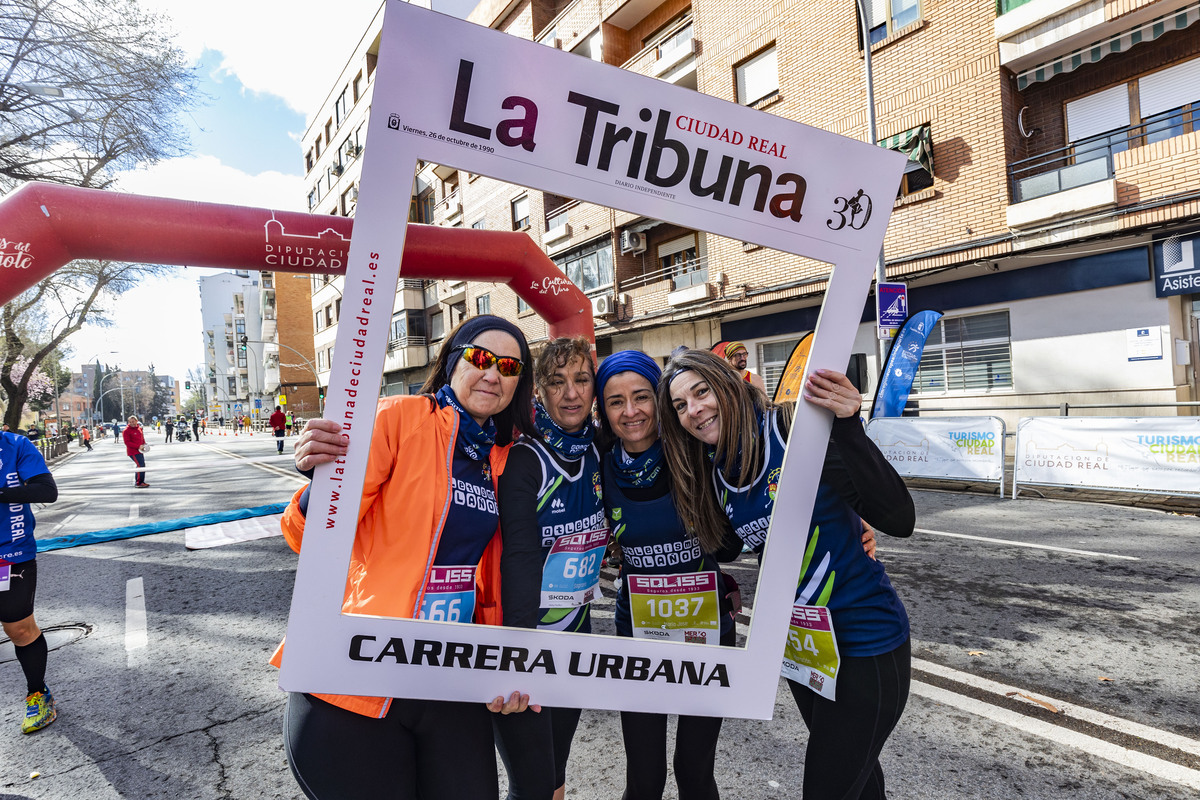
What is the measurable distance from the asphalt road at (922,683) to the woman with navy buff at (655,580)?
0.73 meters

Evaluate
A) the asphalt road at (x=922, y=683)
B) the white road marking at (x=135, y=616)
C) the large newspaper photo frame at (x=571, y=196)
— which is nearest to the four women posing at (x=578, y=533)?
the large newspaper photo frame at (x=571, y=196)

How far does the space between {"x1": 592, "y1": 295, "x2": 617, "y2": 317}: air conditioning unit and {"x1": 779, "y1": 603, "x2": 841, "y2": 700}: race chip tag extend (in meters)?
16.6

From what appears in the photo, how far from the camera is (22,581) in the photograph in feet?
11.5

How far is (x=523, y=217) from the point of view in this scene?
22.8 metres

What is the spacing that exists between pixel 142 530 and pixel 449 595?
958cm

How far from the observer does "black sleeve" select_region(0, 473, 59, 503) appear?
11.3ft

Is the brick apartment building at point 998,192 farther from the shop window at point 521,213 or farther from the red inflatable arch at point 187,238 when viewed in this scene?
the shop window at point 521,213

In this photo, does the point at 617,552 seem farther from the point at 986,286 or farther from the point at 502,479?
the point at 986,286

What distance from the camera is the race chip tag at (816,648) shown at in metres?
1.69

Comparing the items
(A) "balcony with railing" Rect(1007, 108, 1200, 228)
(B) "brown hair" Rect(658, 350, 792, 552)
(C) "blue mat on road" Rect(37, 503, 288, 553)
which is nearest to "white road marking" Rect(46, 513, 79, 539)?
(C) "blue mat on road" Rect(37, 503, 288, 553)

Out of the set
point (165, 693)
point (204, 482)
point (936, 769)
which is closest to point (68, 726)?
point (165, 693)

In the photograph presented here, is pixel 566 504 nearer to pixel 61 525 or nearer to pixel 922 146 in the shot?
pixel 61 525

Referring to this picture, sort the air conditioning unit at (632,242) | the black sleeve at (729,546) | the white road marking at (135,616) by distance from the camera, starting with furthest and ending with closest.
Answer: the air conditioning unit at (632,242) < the white road marking at (135,616) < the black sleeve at (729,546)

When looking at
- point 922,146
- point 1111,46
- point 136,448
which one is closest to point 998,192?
point 922,146
